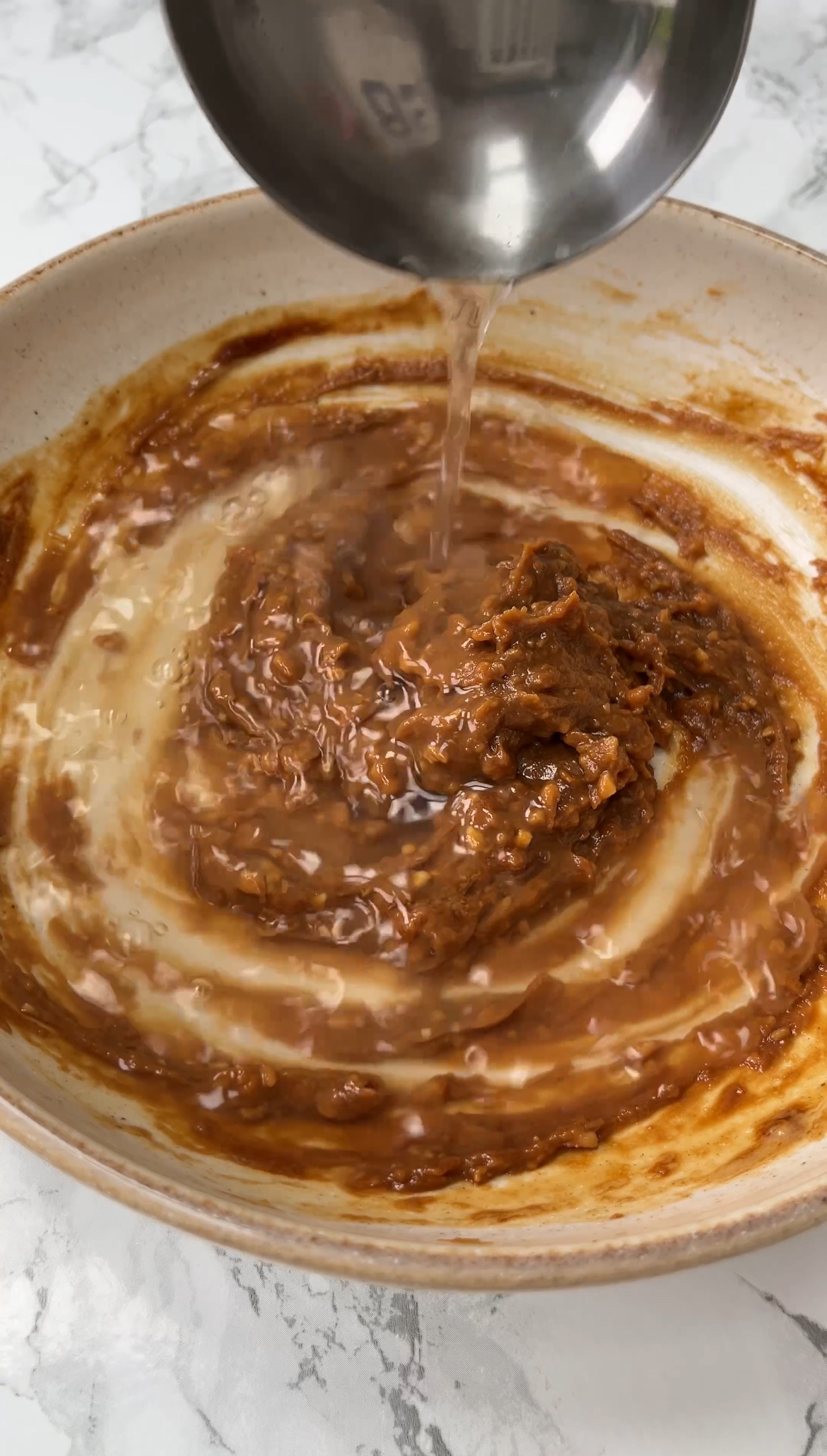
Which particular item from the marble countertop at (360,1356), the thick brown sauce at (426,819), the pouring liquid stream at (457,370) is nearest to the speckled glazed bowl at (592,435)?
the thick brown sauce at (426,819)

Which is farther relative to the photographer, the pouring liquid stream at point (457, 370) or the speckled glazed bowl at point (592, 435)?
the pouring liquid stream at point (457, 370)

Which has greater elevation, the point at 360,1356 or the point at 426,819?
the point at 426,819

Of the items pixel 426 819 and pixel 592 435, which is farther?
pixel 592 435

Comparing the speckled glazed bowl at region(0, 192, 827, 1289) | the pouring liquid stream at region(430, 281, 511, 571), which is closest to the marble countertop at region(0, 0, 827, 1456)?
the speckled glazed bowl at region(0, 192, 827, 1289)

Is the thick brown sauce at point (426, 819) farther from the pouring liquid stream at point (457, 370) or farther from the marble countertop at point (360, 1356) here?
the marble countertop at point (360, 1356)


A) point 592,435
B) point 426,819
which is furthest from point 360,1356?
point 592,435

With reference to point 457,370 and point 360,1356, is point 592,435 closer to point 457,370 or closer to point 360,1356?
point 457,370
